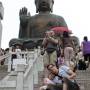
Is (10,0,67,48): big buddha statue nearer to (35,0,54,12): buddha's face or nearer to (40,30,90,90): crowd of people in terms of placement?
(35,0,54,12): buddha's face

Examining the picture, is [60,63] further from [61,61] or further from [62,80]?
[62,80]

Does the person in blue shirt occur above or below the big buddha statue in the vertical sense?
below

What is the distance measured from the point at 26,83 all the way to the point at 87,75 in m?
3.69

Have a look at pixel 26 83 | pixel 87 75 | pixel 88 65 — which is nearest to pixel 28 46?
pixel 88 65

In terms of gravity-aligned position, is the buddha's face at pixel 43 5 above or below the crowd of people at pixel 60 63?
above

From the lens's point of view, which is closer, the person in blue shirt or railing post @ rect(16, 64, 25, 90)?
the person in blue shirt

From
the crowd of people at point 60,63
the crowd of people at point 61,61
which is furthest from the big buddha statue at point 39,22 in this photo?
the crowd of people at point 60,63

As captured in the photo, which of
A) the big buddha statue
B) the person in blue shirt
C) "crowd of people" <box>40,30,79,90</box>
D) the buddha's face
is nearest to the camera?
the person in blue shirt

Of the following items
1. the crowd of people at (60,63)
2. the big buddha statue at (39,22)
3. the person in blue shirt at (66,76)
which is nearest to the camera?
the person in blue shirt at (66,76)

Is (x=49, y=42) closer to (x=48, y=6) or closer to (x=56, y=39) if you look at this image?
(x=56, y=39)

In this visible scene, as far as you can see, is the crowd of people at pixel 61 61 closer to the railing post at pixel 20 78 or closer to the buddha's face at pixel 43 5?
the railing post at pixel 20 78

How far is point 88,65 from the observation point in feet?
40.9

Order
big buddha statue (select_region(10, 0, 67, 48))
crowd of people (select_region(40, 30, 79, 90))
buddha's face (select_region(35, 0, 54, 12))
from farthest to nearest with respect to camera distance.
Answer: buddha's face (select_region(35, 0, 54, 12)) → big buddha statue (select_region(10, 0, 67, 48)) → crowd of people (select_region(40, 30, 79, 90))

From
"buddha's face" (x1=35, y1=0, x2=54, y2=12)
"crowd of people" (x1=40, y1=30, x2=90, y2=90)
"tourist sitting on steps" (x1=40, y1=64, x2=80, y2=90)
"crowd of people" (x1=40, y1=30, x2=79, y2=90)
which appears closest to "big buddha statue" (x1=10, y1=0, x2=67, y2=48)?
"buddha's face" (x1=35, y1=0, x2=54, y2=12)
